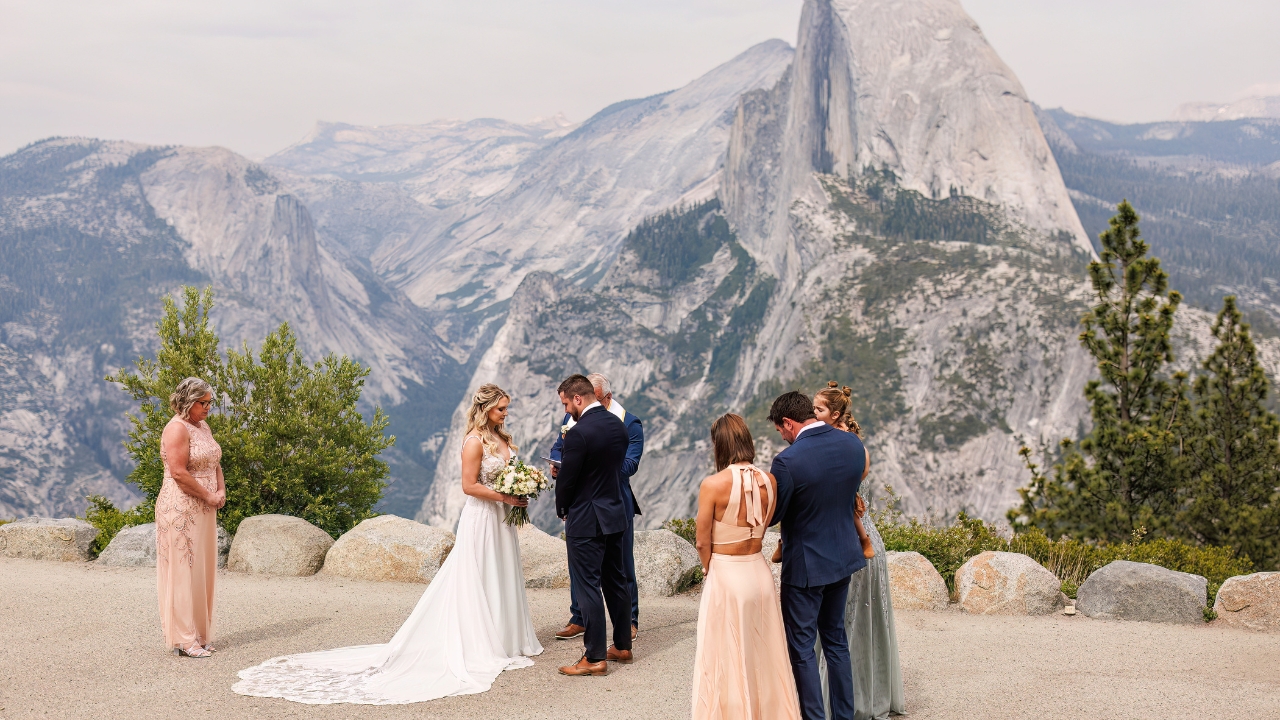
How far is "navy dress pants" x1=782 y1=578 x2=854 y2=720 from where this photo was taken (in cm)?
836

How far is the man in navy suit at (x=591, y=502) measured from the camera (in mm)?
10273

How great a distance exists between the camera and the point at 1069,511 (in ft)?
71.7

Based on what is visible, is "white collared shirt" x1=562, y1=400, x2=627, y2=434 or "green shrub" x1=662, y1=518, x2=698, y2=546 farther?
"green shrub" x1=662, y1=518, x2=698, y2=546

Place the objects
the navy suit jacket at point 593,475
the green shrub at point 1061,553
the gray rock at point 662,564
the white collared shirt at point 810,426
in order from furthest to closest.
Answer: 1. the green shrub at point 1061,553
2. the gray rock at point 662,564
3. the navy suit jacket at point 593,475
4. the white collared shirt at point 810,426

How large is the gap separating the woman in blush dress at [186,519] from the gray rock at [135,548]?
5904mm

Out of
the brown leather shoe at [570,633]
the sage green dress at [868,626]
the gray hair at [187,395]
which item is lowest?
the brown leather shoe at [570,633]

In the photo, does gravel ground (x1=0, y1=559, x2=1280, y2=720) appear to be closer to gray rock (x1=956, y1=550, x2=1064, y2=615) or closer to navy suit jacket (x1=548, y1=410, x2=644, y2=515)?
gray rock (x1=956, y1=550, x2=1064, y2=615)

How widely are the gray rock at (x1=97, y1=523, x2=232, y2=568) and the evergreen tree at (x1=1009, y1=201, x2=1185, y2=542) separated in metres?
16.1

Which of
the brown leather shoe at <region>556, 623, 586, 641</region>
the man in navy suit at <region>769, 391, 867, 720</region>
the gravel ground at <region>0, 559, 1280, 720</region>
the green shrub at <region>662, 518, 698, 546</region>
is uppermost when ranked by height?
the man in navy suit at <region>769, 391, 867, 720</region>

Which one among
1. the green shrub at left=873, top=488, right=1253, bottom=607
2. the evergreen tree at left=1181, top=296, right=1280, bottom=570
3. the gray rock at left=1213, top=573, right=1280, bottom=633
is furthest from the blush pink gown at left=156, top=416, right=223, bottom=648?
the evergreen tree at left=1181, top=296, right=1280, bottom=570

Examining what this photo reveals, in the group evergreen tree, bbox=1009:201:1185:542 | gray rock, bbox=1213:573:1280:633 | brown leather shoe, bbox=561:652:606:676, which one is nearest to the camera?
brown leather shoe, bbox=561:652:606:676

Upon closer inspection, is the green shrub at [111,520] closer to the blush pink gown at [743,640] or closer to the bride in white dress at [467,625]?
the bride in white dress at [467,625]

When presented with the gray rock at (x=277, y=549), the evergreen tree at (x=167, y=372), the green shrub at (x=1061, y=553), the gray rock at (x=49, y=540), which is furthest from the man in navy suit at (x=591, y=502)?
the gray rock at (x=49, y=540)

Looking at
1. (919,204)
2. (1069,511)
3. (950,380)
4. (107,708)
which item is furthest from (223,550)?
(919,204)
